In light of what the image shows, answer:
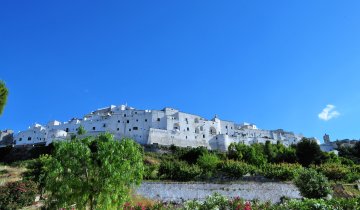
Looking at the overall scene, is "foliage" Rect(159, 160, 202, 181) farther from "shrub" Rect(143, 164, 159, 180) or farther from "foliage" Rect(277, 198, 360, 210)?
"foliage" Rect(277, 198, 360, 210)

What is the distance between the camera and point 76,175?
638 inches

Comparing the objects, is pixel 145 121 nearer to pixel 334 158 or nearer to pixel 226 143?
pixel 226 143

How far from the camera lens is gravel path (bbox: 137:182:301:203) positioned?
3341 centimetres

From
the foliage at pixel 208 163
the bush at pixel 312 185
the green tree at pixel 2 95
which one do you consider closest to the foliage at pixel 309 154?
the foliage at pixel 208 163

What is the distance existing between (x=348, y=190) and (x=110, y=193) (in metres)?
29.1

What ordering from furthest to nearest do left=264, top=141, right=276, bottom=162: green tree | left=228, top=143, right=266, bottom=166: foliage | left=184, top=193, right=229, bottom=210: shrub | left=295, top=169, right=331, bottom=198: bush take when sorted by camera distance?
left=264, top=141, right=276, bottom=162: green tree
left=228, top=143, right=266, bottom=166: foliage
left=295, top=169, right=331, bottom=198: bush
left=184, top=193, right=229, bottom=210: shrub

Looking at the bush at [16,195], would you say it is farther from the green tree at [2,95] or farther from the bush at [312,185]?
the bush at [312,185]

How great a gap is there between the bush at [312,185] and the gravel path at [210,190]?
360cm

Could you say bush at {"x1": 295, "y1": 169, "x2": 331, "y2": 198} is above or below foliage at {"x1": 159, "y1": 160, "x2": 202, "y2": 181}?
below

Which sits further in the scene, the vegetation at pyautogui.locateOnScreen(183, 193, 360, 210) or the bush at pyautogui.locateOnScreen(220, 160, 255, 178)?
the bush at pyautogui.locateOnScreen(220, 160, 255, 178)

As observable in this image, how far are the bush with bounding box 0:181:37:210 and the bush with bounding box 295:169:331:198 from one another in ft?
65.3

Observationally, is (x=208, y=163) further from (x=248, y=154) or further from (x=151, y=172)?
(x=248, y=154)

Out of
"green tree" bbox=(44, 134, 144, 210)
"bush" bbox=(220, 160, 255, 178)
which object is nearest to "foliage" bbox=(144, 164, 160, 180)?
"bush" bbox=(220, 160, 255, 178)

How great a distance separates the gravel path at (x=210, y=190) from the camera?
33406 millimetres
